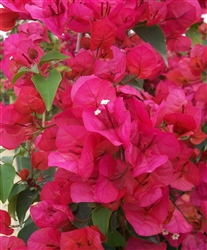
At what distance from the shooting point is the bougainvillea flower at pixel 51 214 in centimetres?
52

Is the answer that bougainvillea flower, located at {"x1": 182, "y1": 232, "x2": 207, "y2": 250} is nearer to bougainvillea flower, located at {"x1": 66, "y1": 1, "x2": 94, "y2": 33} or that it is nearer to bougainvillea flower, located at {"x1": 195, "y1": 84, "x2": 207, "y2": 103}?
bougainvillea flower, located at {"x1": 195, "y1": 84, "x2": 207, "y2": 103}

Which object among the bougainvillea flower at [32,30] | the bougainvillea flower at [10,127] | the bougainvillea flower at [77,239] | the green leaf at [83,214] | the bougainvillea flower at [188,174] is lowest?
the green leaf at [83,214]

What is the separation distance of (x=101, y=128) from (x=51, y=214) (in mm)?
169

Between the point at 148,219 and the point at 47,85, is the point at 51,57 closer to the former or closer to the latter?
the point at 47,85

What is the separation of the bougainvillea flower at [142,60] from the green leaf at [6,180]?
279mm

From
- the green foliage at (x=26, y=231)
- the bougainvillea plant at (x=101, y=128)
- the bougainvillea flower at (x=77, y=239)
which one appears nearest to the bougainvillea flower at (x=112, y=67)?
the bougainvillea plant at (x=101, y=128)

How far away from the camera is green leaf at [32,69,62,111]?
48 cm

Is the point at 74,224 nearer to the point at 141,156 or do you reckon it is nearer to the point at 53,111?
the point at 141,156

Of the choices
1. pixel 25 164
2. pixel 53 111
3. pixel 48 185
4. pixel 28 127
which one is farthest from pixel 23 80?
pixel 53 111

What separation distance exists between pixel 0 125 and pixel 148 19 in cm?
30

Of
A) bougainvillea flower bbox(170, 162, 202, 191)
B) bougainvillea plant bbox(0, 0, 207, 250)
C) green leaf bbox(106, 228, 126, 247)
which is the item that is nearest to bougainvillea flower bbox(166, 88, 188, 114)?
bougainvillea plant bbox(0, 0, 207, 250)

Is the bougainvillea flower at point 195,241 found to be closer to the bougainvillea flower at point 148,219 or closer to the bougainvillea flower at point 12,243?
the bougainvillea flower at point 148,219

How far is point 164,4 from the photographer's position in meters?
0.61

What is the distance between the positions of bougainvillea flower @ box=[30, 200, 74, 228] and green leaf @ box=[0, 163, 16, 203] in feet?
0.28
